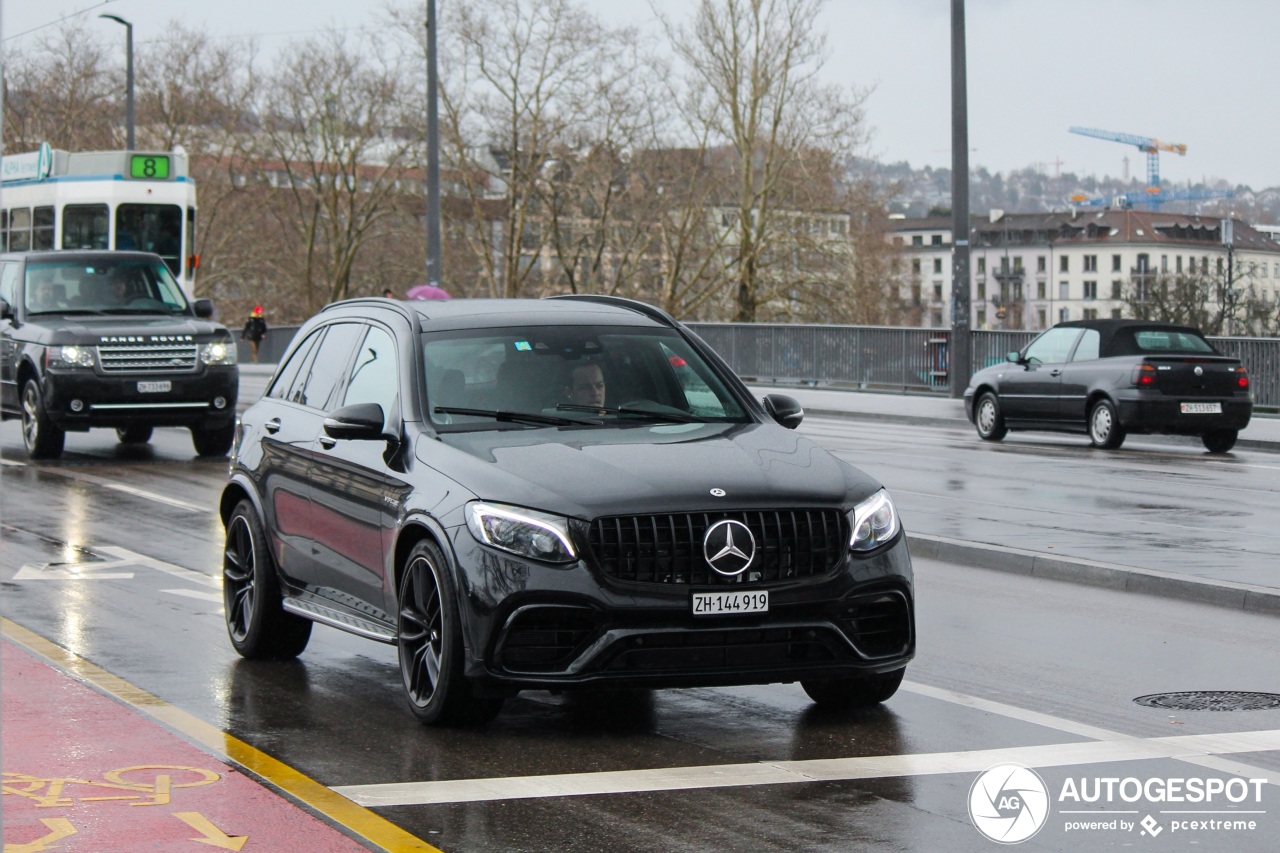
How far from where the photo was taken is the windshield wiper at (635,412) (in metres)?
7.40

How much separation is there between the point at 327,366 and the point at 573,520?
254cm

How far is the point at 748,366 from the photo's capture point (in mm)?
40375

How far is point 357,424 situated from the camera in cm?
720

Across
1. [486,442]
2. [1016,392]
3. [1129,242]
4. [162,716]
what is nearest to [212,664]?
[162,716]

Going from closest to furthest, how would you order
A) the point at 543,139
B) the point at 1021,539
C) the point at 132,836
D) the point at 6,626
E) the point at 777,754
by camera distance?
1. the point at 132,836
2. the point at 777,754
3. the point at 6,626
4. the point at 1021,539
5. the point at 543,139

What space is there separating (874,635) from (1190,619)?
3491 mm

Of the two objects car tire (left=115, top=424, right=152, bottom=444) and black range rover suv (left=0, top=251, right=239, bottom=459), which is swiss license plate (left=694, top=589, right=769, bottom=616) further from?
car tire (left=115, top=424, right=152, bottom=444)

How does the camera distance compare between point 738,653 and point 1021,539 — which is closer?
point 738,653

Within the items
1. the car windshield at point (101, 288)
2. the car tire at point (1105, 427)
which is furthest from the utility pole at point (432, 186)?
the car tire at point (1105, 427)

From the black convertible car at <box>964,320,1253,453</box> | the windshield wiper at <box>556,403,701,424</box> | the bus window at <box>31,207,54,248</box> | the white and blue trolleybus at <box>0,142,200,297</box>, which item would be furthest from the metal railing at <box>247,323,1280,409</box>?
the windshield wiper at <box>556,403,701,424</box>

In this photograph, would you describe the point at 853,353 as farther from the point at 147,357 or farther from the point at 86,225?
the point at 147,357

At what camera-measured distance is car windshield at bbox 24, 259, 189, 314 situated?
803 inches

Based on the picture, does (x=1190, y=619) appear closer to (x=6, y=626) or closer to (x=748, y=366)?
(x=6, y=626)

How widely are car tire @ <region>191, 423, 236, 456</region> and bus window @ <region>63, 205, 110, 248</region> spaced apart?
994 cm
